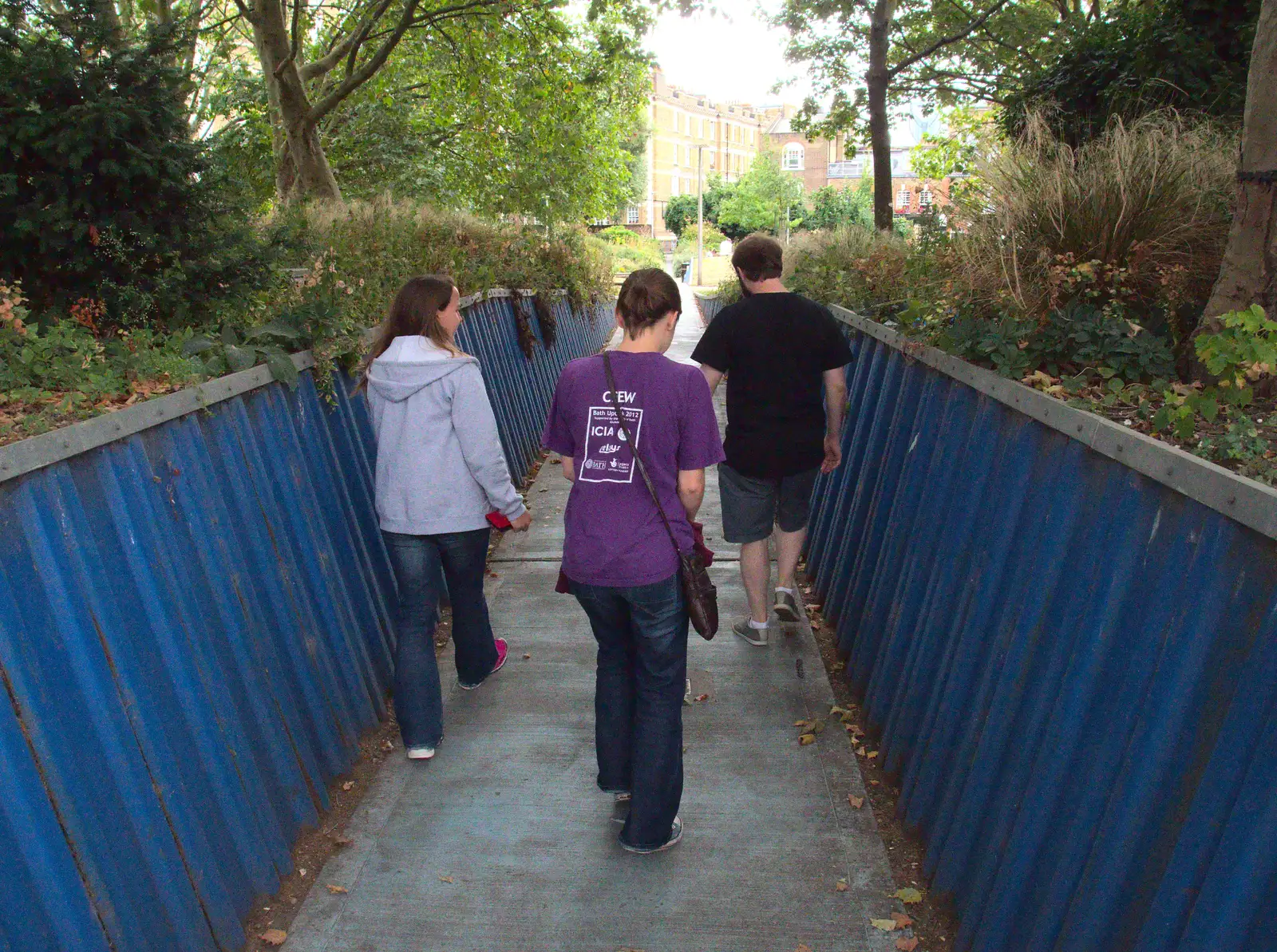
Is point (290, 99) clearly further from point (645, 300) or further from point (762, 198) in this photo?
point (762, 198)

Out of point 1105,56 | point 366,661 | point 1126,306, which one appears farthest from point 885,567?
point 1105,56

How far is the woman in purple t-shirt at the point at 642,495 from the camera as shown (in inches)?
124

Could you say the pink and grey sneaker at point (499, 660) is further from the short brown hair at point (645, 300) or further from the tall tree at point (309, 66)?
the tall tree at point (309, 66)

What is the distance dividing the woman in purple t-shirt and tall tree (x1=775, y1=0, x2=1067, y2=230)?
9462 mm

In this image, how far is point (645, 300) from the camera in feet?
10.5

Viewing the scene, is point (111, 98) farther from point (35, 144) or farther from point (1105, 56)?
point (1105, 56)

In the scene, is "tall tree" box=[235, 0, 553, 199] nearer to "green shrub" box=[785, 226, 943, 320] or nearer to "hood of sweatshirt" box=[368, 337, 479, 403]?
"green shrub" box=[785, 226, 943, 320]

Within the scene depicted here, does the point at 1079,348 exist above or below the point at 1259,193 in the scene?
below

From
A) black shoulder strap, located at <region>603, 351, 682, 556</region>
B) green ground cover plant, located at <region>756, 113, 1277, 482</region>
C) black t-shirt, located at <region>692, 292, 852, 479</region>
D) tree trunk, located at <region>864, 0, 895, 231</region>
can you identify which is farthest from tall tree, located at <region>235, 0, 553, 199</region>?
black shoulder strap, located at <region>603, 351, 682, 556</region>

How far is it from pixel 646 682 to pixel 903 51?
1751 centimetres

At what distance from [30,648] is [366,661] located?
2163mm

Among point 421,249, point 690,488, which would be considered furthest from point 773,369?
point 421,249

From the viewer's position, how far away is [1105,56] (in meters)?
8.06

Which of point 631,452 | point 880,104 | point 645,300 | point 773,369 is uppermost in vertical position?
point 880,104
